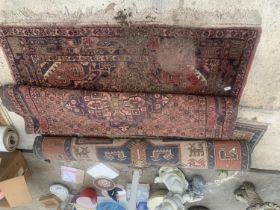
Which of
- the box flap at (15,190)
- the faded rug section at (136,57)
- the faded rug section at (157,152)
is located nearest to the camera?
the faded rug section at (136,57)

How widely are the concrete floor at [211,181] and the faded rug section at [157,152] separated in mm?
311

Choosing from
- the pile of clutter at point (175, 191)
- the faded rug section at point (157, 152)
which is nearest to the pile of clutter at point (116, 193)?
the pile of clutter at point (175, 191)

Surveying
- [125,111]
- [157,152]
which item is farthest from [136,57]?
[157,152]

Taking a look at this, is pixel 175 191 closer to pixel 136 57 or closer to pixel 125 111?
pixel 125 111

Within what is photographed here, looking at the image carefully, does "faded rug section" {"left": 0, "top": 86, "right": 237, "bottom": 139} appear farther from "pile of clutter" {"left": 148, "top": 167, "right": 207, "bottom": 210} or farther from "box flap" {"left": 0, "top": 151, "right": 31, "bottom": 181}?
"box flap" {"left": 0, "top": 151, "right": 31, "bottom": 181}

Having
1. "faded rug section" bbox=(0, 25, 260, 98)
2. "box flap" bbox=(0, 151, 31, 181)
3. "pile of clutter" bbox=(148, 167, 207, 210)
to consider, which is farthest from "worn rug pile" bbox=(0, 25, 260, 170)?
"box flap" bbox=(0, 151, 31, 181)

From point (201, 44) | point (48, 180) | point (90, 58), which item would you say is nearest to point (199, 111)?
point (201, 44)

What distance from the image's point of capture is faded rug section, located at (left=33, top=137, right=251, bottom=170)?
2.07 meters

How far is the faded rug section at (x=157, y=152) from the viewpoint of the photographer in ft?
6.79

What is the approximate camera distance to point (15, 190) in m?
2.43

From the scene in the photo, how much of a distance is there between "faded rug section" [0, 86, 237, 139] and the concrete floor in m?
0.47

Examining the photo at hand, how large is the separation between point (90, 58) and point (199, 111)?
662mm

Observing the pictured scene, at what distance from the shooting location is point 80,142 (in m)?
2.22

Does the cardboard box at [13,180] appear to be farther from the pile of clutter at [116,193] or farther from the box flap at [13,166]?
the pile of clutter at [116,193]
